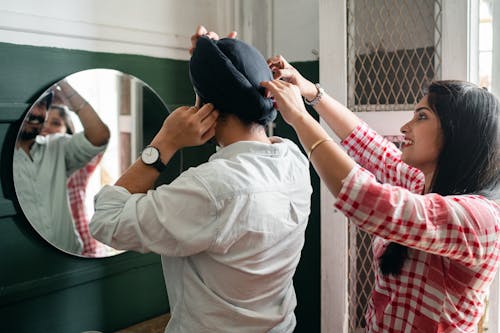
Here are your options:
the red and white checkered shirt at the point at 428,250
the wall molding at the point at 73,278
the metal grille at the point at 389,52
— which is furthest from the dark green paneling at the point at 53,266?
the red and white checkered shirt at the point at 428,250

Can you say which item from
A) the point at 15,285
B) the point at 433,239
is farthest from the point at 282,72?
the point at 15,285

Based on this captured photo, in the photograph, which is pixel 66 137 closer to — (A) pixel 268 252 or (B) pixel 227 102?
(B) pixel 227 102

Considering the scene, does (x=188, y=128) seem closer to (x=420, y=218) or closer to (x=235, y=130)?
(x=235, y=130)

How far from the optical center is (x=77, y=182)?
1.72m

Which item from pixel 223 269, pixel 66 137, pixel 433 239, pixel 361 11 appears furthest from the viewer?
pixel 361 11

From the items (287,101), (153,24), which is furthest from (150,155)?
(153,24)

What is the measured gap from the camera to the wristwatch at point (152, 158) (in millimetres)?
1193

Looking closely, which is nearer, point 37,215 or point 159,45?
point 37,215

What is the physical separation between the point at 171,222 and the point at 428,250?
58 cm

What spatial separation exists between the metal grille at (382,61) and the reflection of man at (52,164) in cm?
108

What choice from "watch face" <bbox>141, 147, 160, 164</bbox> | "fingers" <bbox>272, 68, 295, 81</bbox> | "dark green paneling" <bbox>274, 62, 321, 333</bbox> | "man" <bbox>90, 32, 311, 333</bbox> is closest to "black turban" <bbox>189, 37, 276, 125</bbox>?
"man" <bbox>90, 32, 311, 333</bbox>

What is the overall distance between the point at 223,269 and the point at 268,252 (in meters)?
0.12

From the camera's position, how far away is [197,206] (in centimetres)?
105

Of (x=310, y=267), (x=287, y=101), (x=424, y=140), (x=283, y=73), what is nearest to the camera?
(x=287, y=101)
